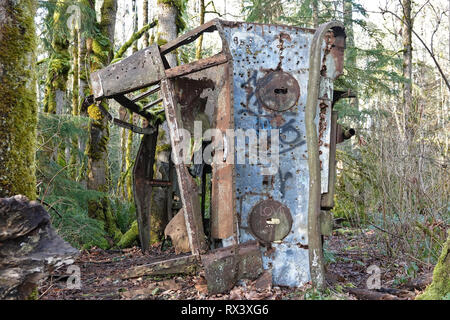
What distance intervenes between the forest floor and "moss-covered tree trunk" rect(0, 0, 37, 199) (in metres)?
1.26

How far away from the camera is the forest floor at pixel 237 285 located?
4.33 meters

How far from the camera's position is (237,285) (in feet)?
14.4

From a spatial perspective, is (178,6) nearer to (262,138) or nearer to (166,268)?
(262,138)

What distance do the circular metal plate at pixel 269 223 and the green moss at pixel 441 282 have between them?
163 centimetres

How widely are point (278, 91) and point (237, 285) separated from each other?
2.49 metres

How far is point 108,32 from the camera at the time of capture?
34.8 feet

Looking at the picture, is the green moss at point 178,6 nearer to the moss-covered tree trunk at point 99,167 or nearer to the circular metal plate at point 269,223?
the moss-covered tree trunk at point 99,167

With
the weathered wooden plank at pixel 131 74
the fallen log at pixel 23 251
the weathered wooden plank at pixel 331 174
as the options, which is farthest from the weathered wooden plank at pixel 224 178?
the fallen log at pixel 23 251

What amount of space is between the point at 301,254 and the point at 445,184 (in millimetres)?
2871

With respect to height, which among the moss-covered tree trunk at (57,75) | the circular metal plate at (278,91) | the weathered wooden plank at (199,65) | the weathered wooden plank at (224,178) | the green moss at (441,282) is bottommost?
the green moss at (441,282)

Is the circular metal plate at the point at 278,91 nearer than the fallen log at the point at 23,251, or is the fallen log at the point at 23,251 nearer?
the fallen log at the point at 23,251

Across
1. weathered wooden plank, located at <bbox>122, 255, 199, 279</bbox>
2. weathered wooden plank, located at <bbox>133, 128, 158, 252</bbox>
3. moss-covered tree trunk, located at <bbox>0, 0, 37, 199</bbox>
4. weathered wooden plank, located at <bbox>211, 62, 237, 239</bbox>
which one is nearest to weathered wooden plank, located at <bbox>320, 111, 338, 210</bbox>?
weathered wooden plank, located at <bbox>211, 62, 237, 239</bbox>
